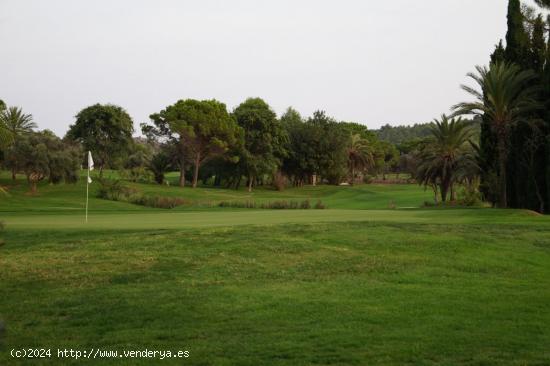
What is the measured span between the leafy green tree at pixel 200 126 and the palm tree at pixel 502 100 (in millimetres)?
39014

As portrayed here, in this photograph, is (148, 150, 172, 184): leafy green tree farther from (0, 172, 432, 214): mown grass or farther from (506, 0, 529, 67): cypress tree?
(506, 0, 529, 67): cypress tree

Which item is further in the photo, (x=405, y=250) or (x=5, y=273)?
(x=405, y=250)

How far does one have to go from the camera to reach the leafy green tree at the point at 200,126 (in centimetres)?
7188

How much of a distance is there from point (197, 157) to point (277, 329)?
67.5 metres

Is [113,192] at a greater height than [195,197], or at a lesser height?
greater

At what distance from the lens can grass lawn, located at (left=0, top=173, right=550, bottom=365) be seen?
24.5 ft

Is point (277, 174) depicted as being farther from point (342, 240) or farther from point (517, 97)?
point (342, 240)

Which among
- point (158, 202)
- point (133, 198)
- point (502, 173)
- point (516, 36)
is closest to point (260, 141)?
point (133, 198)

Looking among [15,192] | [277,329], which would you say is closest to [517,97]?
[277,329]

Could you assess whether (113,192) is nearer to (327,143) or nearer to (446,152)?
(446,152)

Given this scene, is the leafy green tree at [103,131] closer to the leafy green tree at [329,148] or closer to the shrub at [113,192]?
the shrub at [113,192]

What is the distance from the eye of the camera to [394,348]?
23.9ft

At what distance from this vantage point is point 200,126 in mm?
72312

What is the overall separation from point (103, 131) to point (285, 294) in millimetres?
62741
